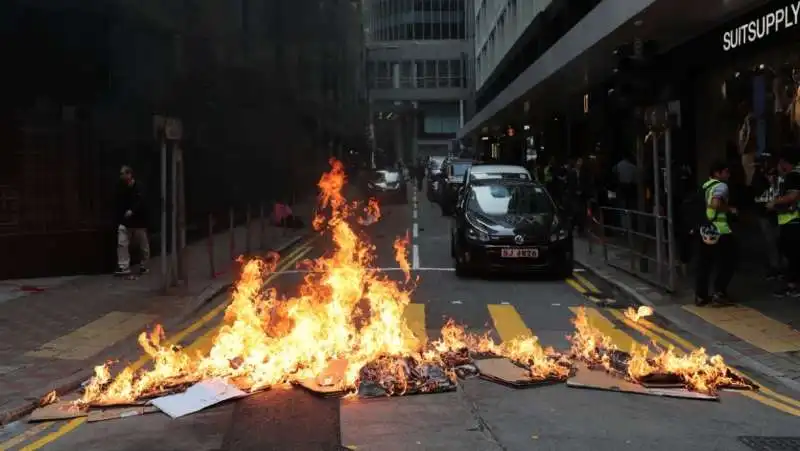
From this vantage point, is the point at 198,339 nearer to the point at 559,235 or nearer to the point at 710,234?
the point at 710,234

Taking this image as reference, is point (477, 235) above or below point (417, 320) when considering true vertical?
above

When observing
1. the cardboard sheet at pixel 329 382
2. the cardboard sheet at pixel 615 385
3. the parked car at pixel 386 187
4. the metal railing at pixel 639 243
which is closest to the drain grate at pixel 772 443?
the cardboard sheet at pixel 615 385

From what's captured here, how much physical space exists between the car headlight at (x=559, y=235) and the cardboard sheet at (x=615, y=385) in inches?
228

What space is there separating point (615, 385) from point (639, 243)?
6.37 meters

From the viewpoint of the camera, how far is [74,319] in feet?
30.7

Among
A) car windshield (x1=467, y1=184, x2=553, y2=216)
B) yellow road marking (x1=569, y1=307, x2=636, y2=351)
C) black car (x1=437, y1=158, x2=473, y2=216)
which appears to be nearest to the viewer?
yellow road marking (x1=569, y1=307, x2=636, y2=351)

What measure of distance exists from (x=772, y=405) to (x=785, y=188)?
4833 mm

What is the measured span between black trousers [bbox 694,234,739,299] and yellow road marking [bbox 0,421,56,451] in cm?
749

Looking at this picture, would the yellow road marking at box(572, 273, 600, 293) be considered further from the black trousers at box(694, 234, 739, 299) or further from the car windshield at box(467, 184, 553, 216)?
the black trousers at box(694, 234, 739, 299)

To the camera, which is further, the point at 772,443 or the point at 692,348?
the point at 692,348

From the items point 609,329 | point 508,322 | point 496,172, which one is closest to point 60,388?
point 508,322

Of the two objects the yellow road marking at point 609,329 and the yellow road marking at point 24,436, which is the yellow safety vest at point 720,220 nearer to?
the yellow road marking at point 609,329

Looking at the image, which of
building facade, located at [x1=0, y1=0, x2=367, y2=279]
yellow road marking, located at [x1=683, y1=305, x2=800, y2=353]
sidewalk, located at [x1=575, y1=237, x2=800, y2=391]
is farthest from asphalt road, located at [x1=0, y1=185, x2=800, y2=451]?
building facade, located at [x1=0, y1=0, x2=367, y2=279]

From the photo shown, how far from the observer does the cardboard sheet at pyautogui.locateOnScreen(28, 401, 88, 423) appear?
5755 millimetres
